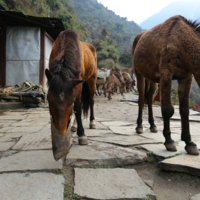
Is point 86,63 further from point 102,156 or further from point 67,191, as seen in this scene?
point 67,191

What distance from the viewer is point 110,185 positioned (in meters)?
1.73

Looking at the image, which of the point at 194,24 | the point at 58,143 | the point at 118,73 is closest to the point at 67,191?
the point at 58,143

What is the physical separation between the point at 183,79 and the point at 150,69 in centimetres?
53

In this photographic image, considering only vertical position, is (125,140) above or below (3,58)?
below

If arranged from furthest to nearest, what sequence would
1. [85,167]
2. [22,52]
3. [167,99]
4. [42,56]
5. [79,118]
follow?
1. [42,56]
2. [22,52]
3. [79,118]
4. [167,99]
5. [85,167]

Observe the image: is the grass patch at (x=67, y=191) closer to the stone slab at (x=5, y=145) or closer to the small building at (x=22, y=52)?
the stone slab at (x=5, y=145)

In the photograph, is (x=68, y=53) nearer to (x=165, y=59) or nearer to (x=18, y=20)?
(x=165, y=59)

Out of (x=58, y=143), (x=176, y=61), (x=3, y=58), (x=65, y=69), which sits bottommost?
(x=58, y=143)

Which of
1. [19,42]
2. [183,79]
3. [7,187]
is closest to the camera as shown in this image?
[7,187]

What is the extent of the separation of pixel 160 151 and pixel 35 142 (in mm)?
1943

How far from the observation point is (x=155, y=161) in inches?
93.0

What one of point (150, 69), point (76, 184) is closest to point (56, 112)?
point (76, 184)

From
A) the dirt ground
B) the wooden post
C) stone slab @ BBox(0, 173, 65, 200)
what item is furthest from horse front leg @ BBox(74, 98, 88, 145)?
the wooden post

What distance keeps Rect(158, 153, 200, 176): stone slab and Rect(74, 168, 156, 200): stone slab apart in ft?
1.29
